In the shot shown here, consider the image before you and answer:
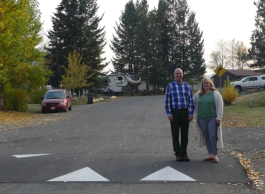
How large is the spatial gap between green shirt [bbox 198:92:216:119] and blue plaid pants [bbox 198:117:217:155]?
0.09 metres

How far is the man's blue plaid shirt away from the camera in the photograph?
6.44 meters

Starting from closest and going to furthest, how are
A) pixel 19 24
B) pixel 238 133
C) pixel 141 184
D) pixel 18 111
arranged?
pixel 141 184
pixel 238 133
pixel 19 24
pixel 18 111

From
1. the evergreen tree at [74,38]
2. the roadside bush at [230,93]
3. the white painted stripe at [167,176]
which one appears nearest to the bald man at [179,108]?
the white painted stripe at [167,176]

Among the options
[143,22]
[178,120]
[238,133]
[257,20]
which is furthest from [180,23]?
A: [178,120]

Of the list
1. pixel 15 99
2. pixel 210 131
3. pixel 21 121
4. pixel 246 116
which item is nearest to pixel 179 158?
pixel 210 131

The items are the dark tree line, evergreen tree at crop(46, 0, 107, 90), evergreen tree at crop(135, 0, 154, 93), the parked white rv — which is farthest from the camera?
the dark tree line

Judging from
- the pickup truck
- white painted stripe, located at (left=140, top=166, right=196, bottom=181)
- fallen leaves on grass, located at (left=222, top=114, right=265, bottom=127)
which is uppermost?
the pickup truck

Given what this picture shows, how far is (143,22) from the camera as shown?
56.8 m

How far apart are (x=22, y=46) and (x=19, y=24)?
1384mm

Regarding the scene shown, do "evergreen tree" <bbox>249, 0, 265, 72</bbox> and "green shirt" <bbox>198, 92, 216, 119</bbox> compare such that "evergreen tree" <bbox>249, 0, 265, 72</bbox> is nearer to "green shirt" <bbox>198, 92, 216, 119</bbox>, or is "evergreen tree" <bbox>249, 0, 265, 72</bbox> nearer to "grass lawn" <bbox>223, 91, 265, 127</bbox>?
"grass lawn" <bbox>223, 91, 265, 127</bbox>

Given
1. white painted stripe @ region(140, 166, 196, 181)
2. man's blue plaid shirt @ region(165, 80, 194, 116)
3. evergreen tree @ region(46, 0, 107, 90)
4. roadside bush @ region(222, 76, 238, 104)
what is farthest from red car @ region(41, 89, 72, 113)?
evergreen tree @ region(46, 0, 107, 90)

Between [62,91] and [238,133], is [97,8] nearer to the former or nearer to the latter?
[62,91]

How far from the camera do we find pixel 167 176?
17.7 feet

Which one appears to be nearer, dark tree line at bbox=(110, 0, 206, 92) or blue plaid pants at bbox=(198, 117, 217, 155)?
blue plaid pants at bbox=(198, 117, 217, 155)
